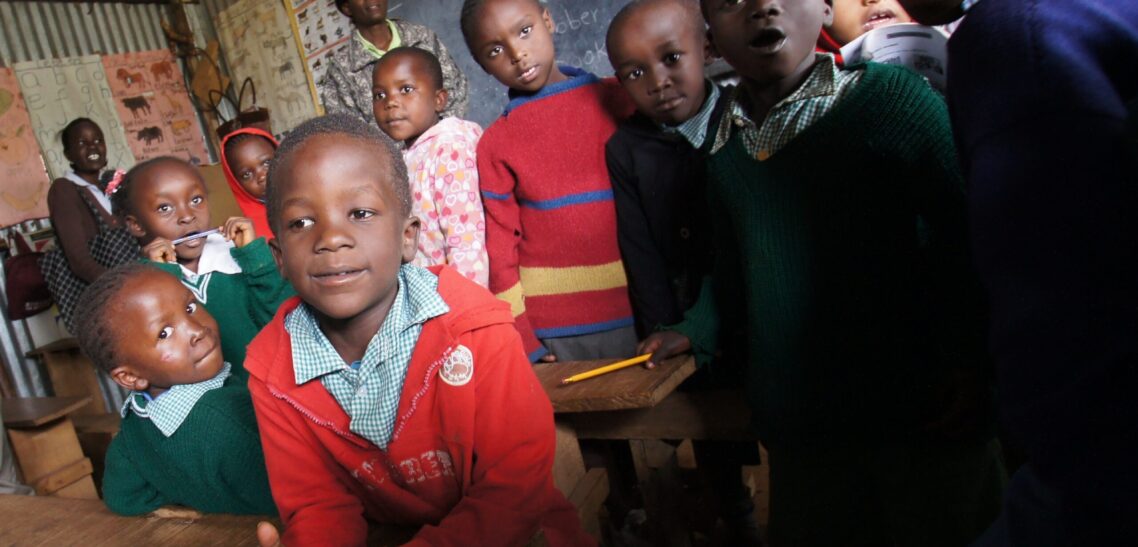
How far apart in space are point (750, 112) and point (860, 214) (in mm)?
298

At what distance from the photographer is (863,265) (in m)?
1.12

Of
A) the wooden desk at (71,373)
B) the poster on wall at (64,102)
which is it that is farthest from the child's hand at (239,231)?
the poster on wall at (64,102)

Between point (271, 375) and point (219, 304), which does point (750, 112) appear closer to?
point (271, 375)

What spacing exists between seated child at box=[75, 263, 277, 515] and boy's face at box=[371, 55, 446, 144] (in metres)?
0.92

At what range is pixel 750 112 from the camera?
1.26 meters

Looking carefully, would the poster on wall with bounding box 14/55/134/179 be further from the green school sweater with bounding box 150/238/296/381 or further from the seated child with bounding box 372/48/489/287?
the seated child with bounding box 372/48/489/287

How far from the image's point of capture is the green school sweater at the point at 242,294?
202 cm

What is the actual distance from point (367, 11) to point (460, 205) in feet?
6.37

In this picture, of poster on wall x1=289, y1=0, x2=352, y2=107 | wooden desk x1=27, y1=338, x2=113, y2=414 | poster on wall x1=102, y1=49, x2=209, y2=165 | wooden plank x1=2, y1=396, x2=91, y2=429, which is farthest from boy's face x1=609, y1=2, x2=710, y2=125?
poster on wall x1=102, y1=49, x2=209, y2=165

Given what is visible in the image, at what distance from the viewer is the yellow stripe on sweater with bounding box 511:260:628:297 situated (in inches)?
77.9

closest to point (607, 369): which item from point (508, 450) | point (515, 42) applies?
point (508, 450)

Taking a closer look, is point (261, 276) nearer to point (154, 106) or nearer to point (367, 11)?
point (367, 11)

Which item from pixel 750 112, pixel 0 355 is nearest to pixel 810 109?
pixel 750 112

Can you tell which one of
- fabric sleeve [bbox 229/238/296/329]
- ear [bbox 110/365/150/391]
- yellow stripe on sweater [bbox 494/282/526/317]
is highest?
fabric sleeve [bbox 229/238/296/329]
